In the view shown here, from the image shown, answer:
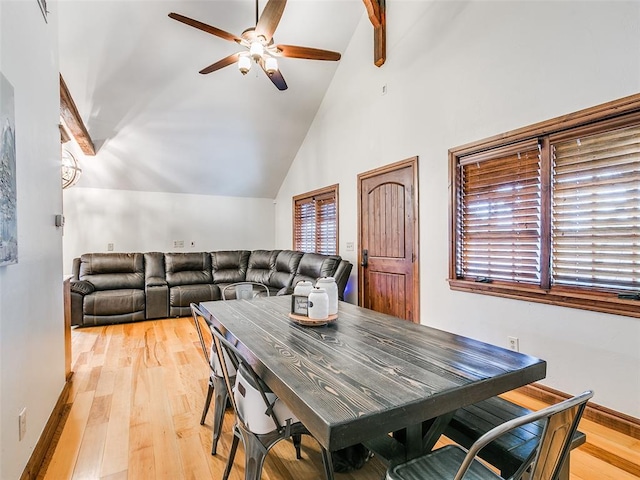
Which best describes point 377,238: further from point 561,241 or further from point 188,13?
point 188,13

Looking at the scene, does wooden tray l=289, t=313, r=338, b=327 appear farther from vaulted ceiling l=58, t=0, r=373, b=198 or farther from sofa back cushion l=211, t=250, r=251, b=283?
sofa back cushion l=211, t=250, r=251, b=283

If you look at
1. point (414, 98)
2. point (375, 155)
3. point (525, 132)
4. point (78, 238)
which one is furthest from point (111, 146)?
point (525, 132)

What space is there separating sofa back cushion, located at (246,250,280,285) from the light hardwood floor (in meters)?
2.46

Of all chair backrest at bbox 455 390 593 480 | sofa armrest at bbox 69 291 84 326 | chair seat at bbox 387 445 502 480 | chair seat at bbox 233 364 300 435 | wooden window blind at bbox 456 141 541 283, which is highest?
wooden window blind at bbox 456 141 541 283

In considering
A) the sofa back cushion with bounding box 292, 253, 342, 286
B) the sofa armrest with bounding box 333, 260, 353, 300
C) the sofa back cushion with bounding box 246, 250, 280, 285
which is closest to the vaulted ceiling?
the sofa back cushion with bounding box 246, 250, 280, 285

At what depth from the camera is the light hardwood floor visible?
1.69 metres

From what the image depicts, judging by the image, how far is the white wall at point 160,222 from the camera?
5418 mm

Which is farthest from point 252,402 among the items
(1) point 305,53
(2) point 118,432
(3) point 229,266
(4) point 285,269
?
(3) point 229,266

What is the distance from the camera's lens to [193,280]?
5.47 m

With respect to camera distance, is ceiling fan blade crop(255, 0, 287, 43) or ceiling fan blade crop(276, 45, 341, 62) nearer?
ceiling fan blade crop(255, 0, 287, 43)

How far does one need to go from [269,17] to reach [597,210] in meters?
2.65

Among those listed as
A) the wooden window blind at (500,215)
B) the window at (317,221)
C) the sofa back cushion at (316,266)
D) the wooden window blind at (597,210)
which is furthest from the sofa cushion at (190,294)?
the wooden window blind at (597,210)

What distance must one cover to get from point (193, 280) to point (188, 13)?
3.71 metres

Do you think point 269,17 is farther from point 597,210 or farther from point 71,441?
point 71,441
